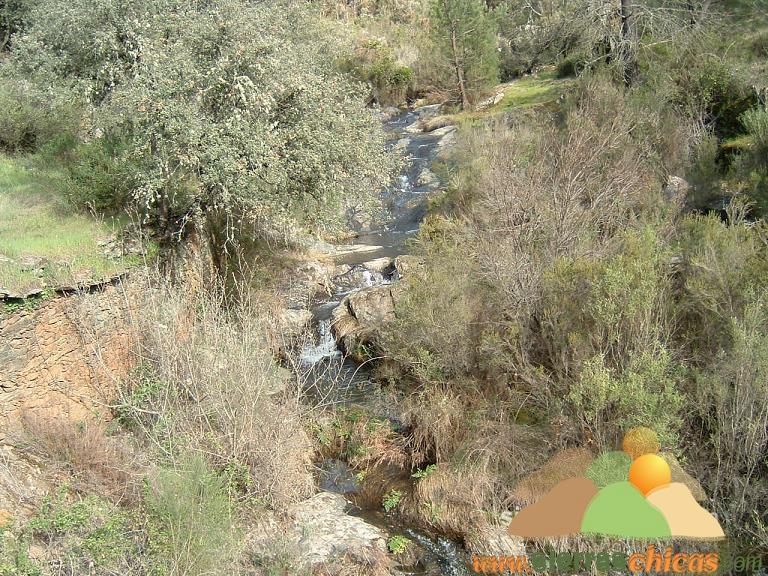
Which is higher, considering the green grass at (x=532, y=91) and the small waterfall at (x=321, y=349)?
the green grass at (x=532, y=91)

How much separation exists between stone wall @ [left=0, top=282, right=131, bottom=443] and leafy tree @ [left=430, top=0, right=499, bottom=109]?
851 inches

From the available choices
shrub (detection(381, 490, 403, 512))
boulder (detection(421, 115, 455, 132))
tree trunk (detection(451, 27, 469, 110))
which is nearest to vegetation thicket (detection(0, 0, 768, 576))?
shrub (detection(381, 490, 403, 512))

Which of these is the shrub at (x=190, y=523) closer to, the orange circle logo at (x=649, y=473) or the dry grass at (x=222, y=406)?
the dry grass at (x=222, y=406)

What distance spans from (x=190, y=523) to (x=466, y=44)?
2542 cm

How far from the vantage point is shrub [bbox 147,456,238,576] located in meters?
5.75

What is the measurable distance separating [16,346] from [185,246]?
11.6 ft

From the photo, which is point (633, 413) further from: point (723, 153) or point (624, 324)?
point (723, 153)

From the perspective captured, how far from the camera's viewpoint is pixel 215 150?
30.7 ft

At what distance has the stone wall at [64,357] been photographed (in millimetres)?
7918

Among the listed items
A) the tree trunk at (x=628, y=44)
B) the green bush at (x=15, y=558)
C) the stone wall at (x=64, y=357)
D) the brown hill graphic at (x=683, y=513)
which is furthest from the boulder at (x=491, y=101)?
the green bush at (x=15, y=558)

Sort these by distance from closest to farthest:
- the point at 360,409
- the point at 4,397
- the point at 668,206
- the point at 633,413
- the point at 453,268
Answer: the point at 633,413, the point at 4,397, the point at 453,268, the point at 360,409, the point at 668,206

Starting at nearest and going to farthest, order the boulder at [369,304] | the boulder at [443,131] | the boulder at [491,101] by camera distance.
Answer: the boulder at [369,304] → the boulder at [443,131] → the boulder at [491,101]

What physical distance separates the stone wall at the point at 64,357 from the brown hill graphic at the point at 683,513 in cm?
650

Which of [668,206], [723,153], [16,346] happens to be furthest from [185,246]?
[723,153]
